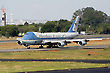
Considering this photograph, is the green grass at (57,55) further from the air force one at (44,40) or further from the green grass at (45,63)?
the air force one at (44,40)

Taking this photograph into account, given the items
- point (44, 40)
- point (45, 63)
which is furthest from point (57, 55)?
point (44, 40)

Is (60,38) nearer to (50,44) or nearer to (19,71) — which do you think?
(50,44)

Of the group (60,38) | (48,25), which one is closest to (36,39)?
(60,38)

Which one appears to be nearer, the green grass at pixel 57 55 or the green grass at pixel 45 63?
the green grass at pixel 45 63

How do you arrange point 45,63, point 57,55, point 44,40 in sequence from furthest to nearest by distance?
point 44,40
point 57,55
point 45,63

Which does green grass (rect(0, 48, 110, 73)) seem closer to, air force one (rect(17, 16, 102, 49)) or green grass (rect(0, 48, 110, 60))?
green grass (rect(0, 48, 110, 60))

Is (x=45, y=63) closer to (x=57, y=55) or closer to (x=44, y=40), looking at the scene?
(x=57, y=55)

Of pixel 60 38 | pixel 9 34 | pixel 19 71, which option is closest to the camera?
pixel 19 71

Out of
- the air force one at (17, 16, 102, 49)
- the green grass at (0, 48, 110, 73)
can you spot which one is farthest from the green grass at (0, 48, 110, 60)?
the air force one at (17, 16, 102, 49)

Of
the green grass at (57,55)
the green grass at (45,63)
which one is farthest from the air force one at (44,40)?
the green grass at (45,63)

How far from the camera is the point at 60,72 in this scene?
3241 cm

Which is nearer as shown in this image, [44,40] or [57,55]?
[57,55]

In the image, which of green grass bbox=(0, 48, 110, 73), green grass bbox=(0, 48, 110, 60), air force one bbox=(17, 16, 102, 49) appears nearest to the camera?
green grass bbox=(0, 48, 110, 73)

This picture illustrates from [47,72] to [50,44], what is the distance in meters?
44.5
